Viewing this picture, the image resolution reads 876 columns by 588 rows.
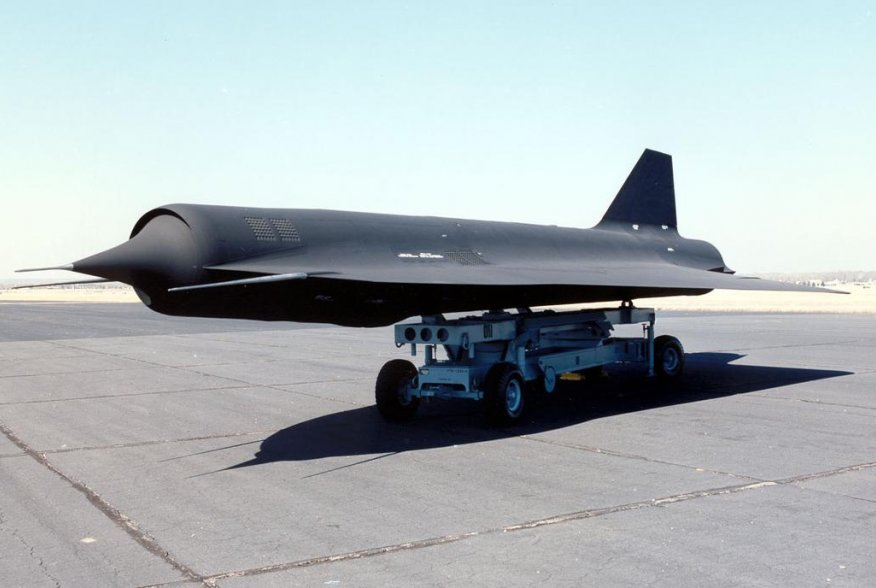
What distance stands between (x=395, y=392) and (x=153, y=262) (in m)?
3.74

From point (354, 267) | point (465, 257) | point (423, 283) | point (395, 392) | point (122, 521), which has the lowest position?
point (122, 521)

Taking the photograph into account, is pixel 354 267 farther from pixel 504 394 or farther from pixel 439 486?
pixel 439 486

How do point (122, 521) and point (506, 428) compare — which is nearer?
point (122, 521)

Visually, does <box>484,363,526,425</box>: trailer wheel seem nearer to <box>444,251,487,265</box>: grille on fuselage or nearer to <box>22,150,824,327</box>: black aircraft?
<box>22,150,824,327</box>: black aircraft

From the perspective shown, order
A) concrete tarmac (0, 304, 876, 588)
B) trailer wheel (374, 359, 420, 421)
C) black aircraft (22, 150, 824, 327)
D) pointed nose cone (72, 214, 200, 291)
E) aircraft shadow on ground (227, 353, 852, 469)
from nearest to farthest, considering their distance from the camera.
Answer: concrete tarmac (0, 304, 876, 588), pointed nose cone (72, 214, 200, 291), black aircraft (22, 150, 824, 327), aircraft shadow on ground (227, 353, 852, 469), trailer wheel (374, 359, 420, 421)

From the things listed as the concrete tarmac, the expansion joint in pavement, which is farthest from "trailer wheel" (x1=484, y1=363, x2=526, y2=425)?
the expansion joint in pavement

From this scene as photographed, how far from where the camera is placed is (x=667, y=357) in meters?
15.8

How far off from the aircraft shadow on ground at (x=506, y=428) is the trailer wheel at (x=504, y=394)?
7.2 inches

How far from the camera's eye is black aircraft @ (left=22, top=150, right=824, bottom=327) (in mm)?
9602

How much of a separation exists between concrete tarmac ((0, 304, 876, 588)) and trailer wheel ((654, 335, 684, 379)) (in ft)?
1.82

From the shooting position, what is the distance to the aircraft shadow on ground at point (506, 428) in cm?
997

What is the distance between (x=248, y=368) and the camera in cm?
1906

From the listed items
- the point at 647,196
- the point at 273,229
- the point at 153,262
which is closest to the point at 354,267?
the point at 273,229

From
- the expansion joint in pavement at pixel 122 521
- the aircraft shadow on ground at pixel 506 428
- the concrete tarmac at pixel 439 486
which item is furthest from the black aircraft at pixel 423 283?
the expansion joint in pavement at pixel 122 521
